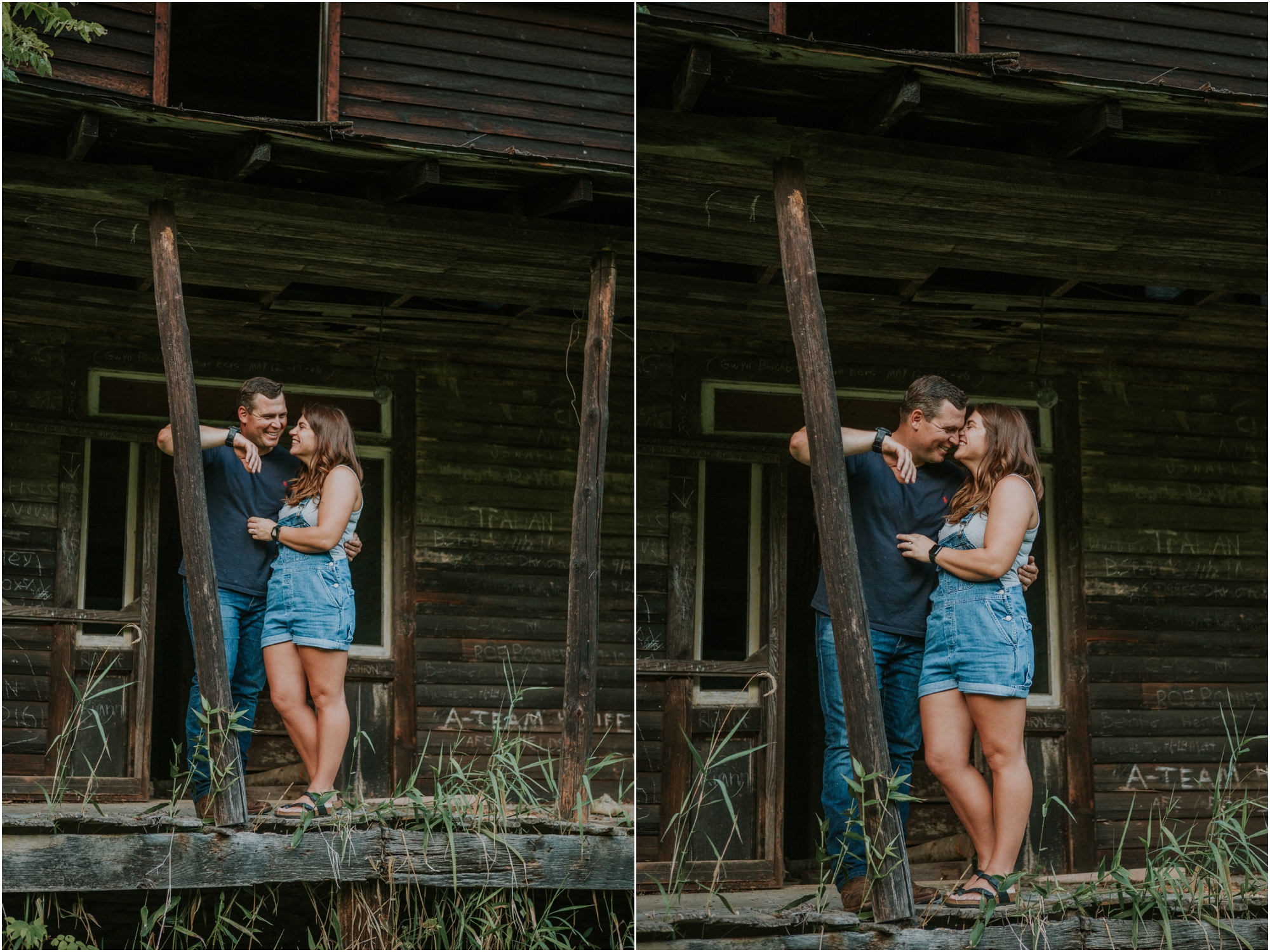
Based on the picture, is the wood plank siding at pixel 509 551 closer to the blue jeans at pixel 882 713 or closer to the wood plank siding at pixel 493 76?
the wood plank siding at pixel 493 76

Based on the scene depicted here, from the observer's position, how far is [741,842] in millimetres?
5465

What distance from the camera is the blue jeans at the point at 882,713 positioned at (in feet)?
12.2

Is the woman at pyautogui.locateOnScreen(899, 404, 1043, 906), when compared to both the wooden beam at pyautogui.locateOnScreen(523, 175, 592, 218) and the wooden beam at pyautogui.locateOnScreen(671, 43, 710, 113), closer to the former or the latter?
the wooden beam at pyautogui.locateOnScreen(671, 43, 710, 113)

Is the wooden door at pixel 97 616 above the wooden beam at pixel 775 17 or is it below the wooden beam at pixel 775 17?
below

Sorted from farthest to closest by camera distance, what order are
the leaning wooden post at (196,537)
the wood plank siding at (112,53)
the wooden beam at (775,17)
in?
the wooden beam at (775,17) < the wood plank siding at (112,53) < the leaning wooden post at (196,537)

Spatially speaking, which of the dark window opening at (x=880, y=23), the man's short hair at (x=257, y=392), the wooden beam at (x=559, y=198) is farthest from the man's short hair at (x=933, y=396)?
the dark window opening at (x=880, y=23)

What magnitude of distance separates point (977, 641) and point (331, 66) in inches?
161

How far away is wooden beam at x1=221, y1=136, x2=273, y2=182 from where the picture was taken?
432 cm

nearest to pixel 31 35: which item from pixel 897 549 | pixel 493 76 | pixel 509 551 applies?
pixel 493 76

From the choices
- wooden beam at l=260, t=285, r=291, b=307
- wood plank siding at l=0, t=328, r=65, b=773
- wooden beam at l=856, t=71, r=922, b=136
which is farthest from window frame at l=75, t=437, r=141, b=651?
wooden beam at l=856, t=71, r=922, b=136

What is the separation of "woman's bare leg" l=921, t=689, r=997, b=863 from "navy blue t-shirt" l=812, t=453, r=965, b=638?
0.25 metres

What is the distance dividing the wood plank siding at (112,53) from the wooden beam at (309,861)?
3290 millimetres

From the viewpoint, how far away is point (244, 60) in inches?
332

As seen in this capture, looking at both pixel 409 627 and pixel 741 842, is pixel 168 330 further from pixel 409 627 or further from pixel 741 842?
pixel 741 842
